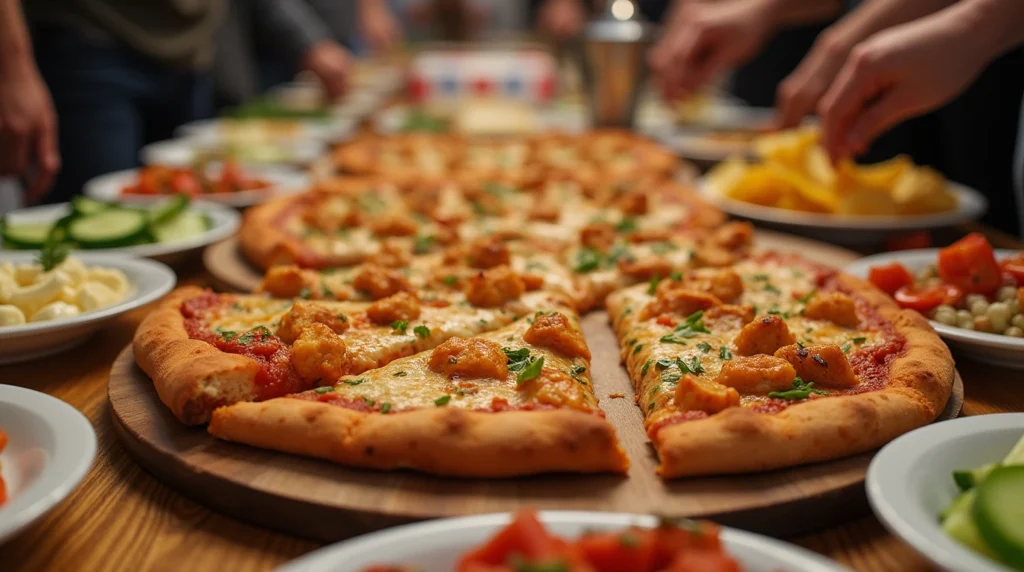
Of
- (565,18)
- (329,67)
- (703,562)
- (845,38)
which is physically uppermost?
(845,38)

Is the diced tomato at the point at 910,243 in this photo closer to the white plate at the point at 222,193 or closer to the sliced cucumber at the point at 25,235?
the white plate at the point at 222,193

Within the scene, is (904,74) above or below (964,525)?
above

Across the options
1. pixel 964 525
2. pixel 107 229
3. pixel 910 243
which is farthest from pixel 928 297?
pixel 107 229

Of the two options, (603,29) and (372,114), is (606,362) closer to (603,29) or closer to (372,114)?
(603,29)

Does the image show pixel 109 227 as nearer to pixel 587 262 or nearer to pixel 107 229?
pixel 107 229

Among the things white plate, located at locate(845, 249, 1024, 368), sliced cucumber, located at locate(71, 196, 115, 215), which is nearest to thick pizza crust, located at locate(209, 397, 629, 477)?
white plate, located at locate(845, 249, 1024, 368)

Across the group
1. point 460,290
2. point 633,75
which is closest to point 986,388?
point 460,290

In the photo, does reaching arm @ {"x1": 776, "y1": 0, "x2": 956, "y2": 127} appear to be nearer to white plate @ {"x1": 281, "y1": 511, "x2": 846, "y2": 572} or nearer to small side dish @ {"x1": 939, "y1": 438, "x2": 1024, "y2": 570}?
small side dish @ {"x1": 939, "y1": 438, "x2": 1024, "y2": 570}

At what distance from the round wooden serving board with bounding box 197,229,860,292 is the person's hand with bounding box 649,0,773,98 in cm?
242

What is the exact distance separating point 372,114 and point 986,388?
8.26 meters

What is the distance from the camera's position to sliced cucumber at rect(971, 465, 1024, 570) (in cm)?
158

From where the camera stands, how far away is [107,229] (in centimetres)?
393

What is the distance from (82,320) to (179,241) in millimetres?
1240

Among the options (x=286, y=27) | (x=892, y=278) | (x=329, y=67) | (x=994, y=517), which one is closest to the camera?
(x=994, y=517)
